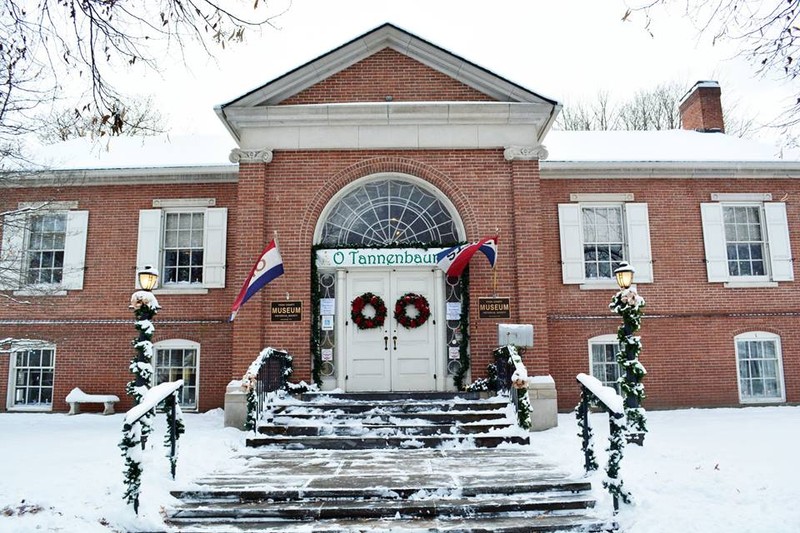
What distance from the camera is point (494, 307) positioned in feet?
35.7

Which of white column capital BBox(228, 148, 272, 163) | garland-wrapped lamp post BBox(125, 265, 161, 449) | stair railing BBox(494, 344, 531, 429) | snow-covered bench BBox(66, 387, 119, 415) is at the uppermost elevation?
white column capital BBox(228, 148, 272, 163)

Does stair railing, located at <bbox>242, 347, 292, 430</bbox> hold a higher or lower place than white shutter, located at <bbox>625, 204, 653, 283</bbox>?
lower

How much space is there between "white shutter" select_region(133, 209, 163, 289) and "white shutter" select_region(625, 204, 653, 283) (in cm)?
996

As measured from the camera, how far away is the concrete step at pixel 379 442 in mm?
8734

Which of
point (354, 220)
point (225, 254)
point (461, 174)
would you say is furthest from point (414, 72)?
point (225, 254)

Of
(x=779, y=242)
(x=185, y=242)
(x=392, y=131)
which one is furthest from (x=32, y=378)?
(x=779, y=242)

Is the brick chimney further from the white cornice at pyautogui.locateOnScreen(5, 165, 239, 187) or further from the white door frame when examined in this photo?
the white cornice at pyautogui.locateOnScreen(5, 165, 239, 187)

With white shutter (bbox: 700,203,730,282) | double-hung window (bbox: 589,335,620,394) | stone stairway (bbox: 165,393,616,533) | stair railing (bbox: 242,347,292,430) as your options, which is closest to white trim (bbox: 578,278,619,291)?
double-hung window (bbox: 589,335,620,394)

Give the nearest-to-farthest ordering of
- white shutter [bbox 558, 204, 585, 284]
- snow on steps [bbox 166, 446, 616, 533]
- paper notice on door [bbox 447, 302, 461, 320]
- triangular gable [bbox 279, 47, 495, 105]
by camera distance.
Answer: snow on steps [bbox 166, 446, 616, 533] < paper notice on door [bbox 447, 302, 461, 320] < triangular gable [bbox 279, 47, 495, 105] < white shutter [bbox 558, 204, 585, 284]

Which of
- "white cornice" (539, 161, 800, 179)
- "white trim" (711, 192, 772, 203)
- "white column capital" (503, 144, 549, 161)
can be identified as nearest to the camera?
"white column capital" (503, 144, 549, 161)

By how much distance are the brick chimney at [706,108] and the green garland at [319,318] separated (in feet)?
31.1

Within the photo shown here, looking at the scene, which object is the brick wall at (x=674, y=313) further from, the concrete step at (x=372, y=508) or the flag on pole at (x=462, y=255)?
the concrete step at (x=372, y=508)

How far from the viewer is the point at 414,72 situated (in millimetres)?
11680

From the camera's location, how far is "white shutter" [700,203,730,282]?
1316 centimetres
